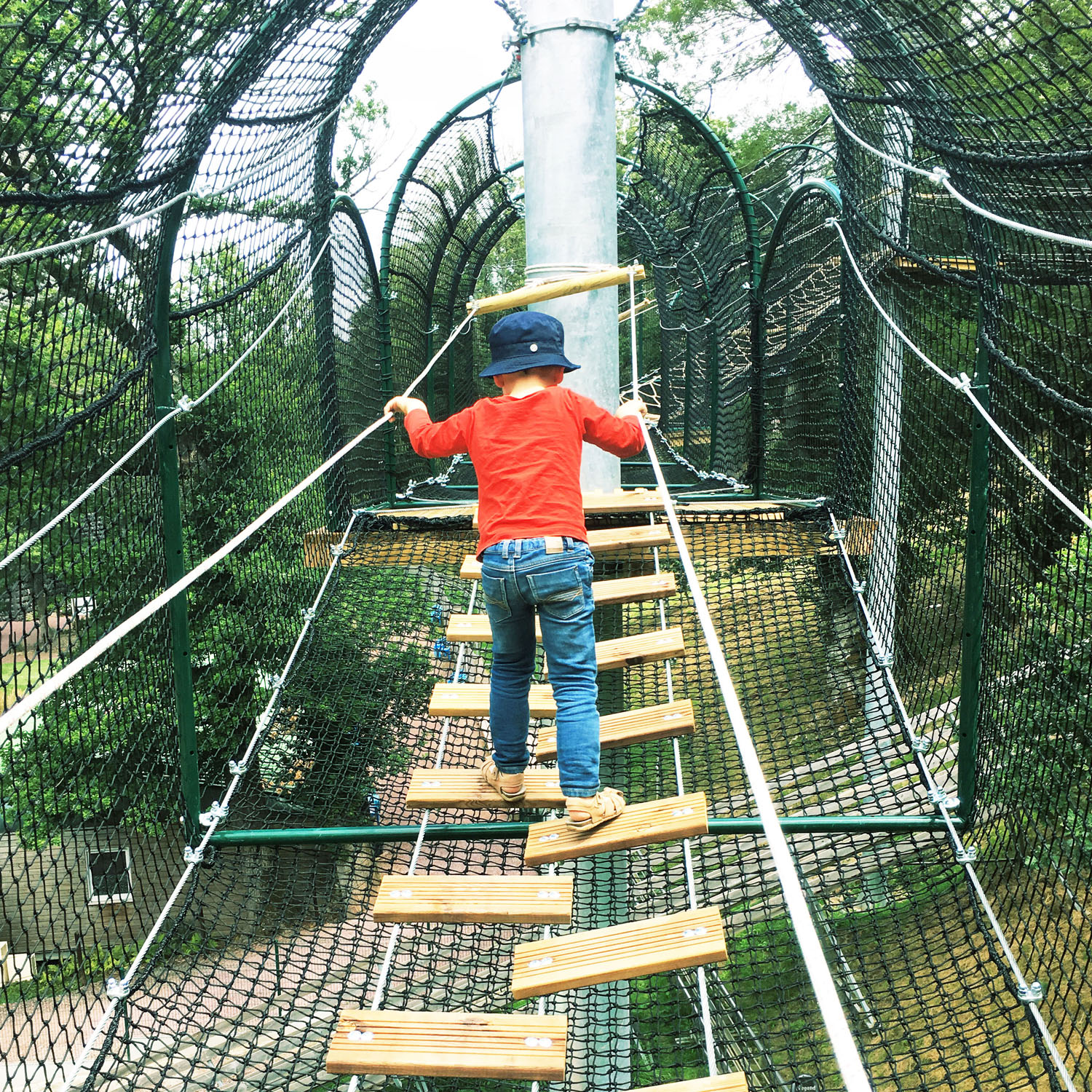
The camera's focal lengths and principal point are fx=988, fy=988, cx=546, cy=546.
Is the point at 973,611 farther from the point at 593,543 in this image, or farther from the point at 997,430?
the point at 593,543

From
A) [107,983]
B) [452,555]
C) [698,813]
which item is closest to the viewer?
[107,983]

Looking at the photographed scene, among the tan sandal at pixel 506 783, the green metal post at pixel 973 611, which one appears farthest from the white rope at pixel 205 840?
the green metal post at pixel 973 611

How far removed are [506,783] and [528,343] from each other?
1.12 metres

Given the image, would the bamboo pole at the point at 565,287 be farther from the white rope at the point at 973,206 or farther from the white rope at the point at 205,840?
the white rope at the point at 205,840

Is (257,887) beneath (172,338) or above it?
beneath

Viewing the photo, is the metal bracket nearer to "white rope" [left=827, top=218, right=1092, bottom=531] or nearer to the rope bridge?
the rope bridge

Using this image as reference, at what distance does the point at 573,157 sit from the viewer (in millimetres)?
3379

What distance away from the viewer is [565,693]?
7.64ft

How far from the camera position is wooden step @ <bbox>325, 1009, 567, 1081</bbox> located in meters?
1.88

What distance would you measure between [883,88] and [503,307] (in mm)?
1423

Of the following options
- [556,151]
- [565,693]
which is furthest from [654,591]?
[556,151]

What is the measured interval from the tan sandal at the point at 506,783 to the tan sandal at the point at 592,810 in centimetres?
23

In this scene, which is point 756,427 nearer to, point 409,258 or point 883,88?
point 883,88

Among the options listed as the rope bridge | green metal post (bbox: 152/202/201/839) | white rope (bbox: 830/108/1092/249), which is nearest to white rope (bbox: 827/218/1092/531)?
the rope bridge
